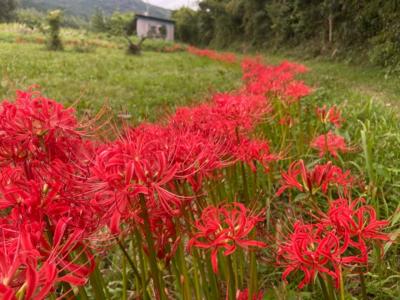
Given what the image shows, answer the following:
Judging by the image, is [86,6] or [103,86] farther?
[86,6]

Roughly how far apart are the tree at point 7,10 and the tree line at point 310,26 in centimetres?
1934

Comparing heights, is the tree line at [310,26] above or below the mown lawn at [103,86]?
above

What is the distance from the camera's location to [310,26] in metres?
17.9

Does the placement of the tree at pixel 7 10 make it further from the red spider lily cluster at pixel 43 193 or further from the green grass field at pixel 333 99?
the red spider lily cluster at pixel 43 193

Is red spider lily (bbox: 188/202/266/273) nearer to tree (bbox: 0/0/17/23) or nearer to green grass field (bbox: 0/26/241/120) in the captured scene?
green grass field (bbox: 0/26/241/120)

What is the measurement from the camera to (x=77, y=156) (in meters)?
0.96

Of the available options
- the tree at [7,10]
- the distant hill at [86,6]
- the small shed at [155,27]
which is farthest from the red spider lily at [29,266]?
the distant hill at [86,6]

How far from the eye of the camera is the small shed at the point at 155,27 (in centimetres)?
3852

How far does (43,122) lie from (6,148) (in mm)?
103

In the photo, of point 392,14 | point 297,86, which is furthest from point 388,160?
point 392,14

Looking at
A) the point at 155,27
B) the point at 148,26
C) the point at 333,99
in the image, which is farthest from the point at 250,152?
the point at 155,27

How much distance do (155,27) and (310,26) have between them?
24.3m

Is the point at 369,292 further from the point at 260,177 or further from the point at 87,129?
the point at 87,129

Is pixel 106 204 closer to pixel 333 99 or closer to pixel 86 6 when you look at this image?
pixel 333 99
